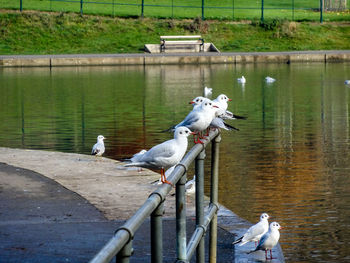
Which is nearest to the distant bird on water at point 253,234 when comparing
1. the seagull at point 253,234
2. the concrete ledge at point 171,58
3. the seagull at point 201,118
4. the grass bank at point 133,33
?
the seagull at point 253,234

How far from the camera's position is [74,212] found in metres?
8.74

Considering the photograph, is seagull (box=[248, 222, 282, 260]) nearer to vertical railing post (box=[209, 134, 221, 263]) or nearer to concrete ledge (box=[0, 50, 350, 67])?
vertical railing post (box=[209, 134, 221, 263])

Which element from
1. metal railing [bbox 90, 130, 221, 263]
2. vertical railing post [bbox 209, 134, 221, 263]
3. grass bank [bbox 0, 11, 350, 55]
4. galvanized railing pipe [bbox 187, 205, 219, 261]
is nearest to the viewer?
metal railing [bbox 90, 130, 221, 263]

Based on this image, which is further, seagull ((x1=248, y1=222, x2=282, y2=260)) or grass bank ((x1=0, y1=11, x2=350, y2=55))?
grass bank ((x1=0, y1=11, x2=350, y2=55))

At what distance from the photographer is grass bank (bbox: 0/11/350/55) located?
46.7m

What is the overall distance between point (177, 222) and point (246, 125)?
49.0ft

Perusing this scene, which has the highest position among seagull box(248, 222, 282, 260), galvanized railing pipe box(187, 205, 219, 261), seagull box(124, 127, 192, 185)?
seagull box(124, 127, 192, 185)

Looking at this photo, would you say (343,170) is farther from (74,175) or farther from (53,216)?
(53,216)

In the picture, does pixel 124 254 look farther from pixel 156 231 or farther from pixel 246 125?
pixel 246 125

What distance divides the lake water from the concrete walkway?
1.14 m

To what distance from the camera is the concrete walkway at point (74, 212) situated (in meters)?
7.32

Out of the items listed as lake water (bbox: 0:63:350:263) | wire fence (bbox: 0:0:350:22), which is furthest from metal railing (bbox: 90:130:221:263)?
wire fence (bbox: 0:0:350:22)

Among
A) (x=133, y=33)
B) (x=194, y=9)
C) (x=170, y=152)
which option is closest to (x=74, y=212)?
(x=170, y=152)

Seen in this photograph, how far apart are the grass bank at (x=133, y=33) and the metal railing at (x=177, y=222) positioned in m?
39.8
